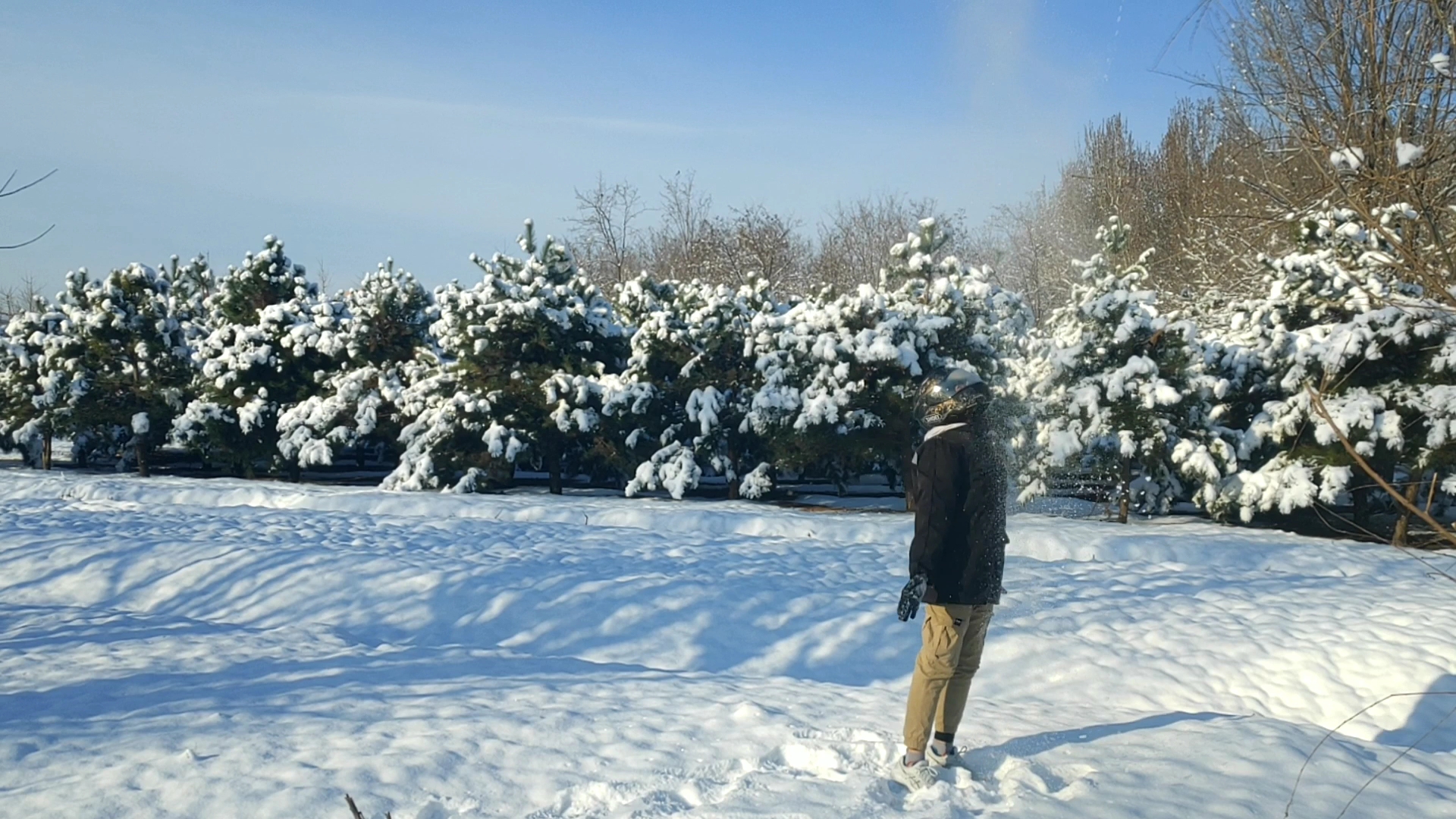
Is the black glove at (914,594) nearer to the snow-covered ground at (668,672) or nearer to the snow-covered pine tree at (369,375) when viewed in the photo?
the snow-covered ground at (668,672)

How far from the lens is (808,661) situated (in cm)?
796

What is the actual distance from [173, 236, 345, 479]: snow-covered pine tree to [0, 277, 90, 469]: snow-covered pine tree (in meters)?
Answer: 3.33

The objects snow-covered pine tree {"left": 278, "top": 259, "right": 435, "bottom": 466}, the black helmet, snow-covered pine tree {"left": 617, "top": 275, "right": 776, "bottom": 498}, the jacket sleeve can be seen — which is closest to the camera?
the jacket sleeve

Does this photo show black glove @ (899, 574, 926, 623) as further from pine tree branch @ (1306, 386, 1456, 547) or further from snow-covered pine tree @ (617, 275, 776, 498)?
snow-covered pine tree @ (617, 275, 776, 498)

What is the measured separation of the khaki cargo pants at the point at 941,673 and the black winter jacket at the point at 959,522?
4.3 inches

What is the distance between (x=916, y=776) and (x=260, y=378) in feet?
70.2

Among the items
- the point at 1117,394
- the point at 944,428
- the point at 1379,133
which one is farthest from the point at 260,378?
the point at 1379,133

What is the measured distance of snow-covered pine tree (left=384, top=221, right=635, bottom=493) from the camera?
1844 centimetres

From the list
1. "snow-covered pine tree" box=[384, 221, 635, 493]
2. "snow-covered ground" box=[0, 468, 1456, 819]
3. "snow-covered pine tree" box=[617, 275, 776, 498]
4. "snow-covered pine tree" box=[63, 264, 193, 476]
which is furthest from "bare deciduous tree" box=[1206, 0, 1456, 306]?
"snow-covered pine tree" box=[63, 264, 193, 476]

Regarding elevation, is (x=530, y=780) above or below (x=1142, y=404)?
below

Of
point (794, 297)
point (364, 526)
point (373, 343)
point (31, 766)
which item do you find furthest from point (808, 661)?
point (373, 343)

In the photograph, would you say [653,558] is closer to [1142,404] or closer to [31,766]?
[31,766]

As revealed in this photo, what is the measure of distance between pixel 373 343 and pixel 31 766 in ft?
58.5

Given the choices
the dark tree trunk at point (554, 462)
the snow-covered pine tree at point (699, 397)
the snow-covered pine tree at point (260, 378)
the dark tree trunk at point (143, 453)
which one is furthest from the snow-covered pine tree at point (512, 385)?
the dark tree trunk at point (143, 453)
